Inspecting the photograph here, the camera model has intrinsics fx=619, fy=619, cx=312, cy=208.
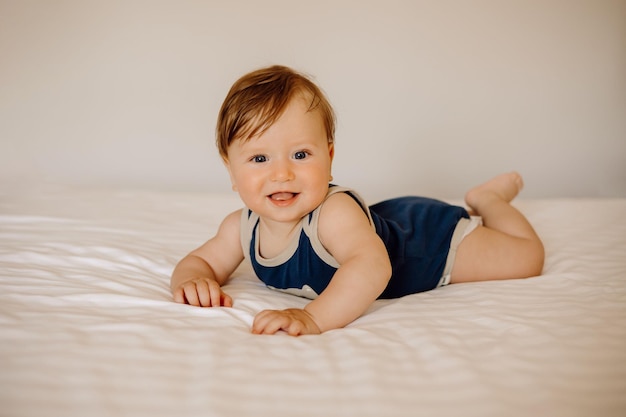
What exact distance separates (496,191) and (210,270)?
85 cm

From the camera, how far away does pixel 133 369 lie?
34.1 inches

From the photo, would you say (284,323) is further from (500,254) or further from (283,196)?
(500,254)

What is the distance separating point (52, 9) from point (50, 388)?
218cm

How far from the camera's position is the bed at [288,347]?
0.79 meters

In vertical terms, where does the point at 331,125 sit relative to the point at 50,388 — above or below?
above

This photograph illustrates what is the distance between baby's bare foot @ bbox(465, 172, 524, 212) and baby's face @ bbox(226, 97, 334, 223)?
634mm

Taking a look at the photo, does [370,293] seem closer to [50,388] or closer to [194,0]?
[50,388]

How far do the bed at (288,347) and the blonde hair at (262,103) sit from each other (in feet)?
1.10

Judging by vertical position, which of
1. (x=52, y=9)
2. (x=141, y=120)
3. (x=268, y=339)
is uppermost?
(x=52, y=9)

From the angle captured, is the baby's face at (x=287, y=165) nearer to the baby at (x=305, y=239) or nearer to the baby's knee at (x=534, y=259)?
the baby at (x=305, y=239)

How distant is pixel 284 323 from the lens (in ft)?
3.39

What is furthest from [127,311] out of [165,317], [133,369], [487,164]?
[487,164]

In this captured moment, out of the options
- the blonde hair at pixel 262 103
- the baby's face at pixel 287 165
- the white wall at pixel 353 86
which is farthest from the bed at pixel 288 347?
the white wall at pixel 353 86

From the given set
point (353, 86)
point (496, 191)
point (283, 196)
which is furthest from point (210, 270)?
point (353, 86)
